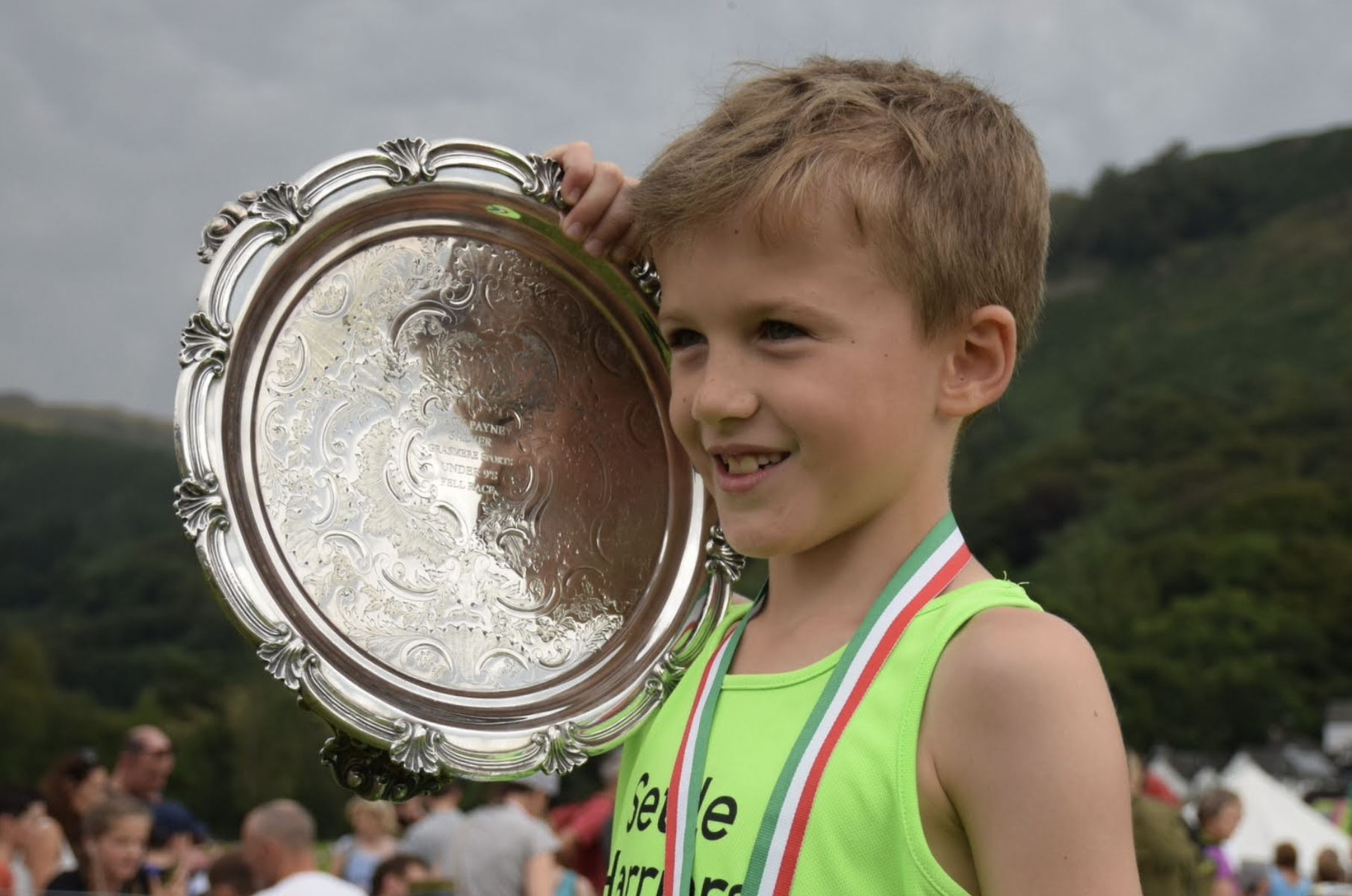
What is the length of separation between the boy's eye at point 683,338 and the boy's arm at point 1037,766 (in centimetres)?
62

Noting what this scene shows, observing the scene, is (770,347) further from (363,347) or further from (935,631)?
(363,347)

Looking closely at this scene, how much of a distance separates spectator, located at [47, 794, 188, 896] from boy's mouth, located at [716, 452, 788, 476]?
5.65m

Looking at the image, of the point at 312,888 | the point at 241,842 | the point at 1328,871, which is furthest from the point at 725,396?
the point at 1328,871

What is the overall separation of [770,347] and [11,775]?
78637mm

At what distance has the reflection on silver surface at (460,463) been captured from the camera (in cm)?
249

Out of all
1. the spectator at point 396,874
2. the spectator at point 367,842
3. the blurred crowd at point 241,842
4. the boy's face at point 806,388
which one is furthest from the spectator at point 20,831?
the boy's face at point 806,388

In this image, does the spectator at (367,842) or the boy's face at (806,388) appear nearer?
the boy's face at (806,388)

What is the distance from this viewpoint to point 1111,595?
253 ft

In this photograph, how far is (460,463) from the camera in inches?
104

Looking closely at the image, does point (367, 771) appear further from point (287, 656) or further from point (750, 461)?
point (750, 461)

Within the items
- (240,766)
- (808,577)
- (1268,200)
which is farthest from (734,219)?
(1268,200)

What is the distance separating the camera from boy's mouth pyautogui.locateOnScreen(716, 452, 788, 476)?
2.08 metres

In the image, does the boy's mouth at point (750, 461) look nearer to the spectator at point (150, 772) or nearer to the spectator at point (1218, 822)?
the spectator at point (150, 772)

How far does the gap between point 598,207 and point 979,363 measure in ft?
2.43
